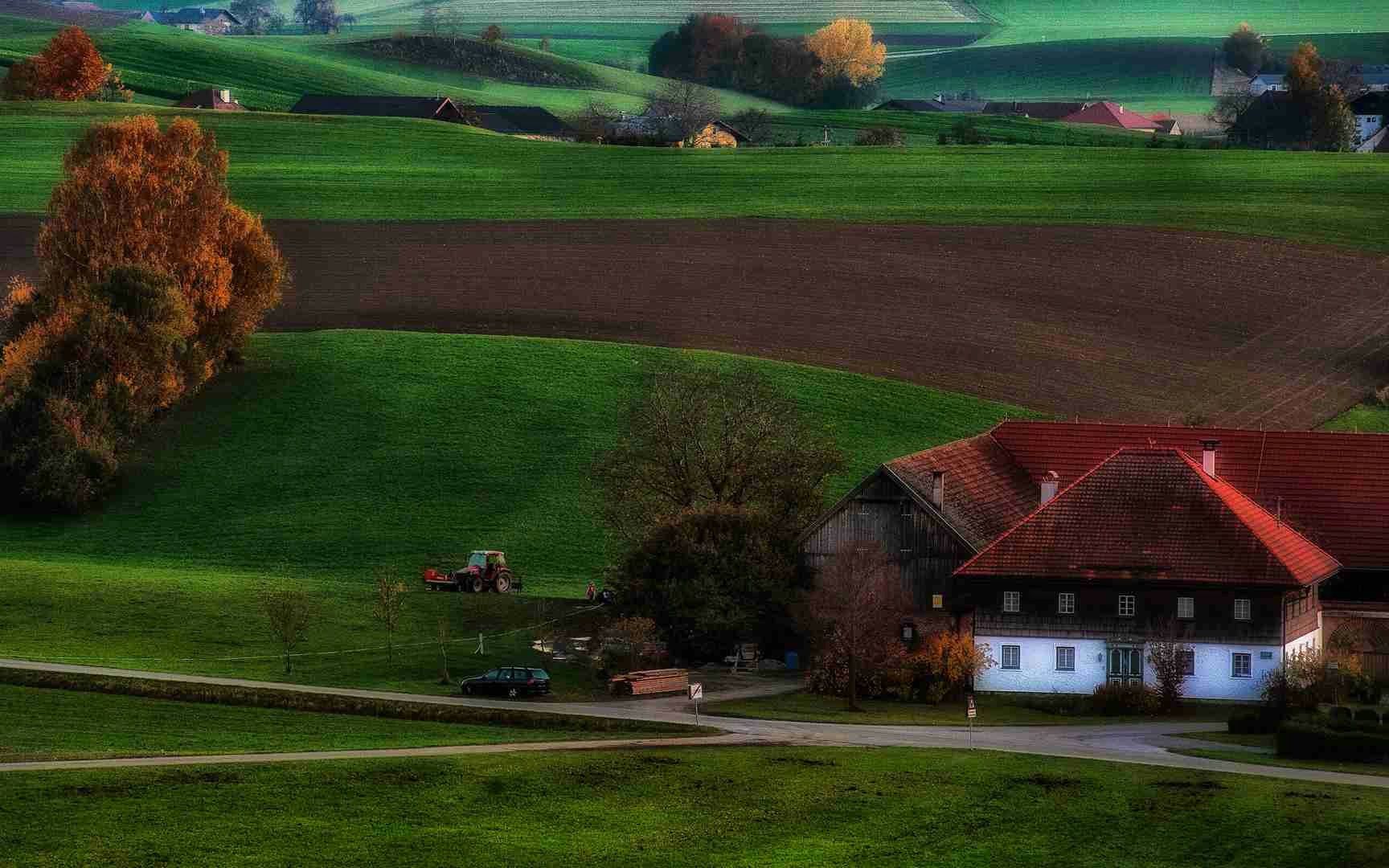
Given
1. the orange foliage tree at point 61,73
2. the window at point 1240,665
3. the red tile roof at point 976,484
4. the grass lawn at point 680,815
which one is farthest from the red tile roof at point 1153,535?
the orange foliage tree at point 61,73

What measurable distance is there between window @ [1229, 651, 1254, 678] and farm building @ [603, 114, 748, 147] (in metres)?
106

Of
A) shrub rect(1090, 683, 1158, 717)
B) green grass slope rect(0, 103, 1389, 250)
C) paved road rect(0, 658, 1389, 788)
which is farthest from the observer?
green grass slope rect(0, 103, 1389, 250)

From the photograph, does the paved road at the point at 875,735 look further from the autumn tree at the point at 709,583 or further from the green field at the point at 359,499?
the autumn tree at the point at 709,583

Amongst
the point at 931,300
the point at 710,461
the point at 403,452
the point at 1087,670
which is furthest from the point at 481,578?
the point at 931,300

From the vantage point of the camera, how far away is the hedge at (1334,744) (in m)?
55.4

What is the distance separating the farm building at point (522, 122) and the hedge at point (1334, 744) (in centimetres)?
12937

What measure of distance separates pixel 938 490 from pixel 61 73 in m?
Answer: 111

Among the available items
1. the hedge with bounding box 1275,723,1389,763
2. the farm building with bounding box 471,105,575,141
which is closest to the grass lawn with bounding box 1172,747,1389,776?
the hedge with bounding box 1275,723,1389,763

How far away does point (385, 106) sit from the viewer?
182625 millimetres

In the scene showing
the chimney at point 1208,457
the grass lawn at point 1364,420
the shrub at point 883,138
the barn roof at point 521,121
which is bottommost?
the chimney at point 1208,457

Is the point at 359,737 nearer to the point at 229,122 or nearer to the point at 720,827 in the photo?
the point at 720,827

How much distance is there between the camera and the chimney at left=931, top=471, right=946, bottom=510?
71750 millimetres

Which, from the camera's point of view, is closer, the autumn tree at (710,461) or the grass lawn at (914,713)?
the grass lawn at (914,713)

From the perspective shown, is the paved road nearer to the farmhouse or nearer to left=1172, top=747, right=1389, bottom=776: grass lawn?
left=1172, top=747, right=1389, bottom=776: grass lawn
